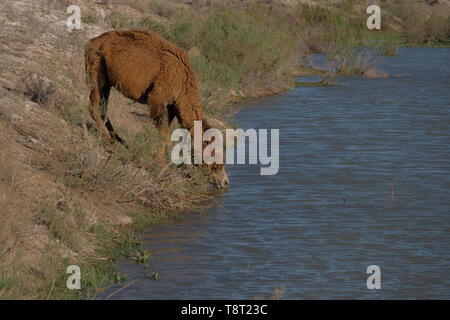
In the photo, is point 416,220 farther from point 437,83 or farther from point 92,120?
point 437,83

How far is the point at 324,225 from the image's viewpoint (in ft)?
37.6

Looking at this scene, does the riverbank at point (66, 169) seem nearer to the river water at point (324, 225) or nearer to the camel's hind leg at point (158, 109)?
the camel's hind leg at point (158, 109)

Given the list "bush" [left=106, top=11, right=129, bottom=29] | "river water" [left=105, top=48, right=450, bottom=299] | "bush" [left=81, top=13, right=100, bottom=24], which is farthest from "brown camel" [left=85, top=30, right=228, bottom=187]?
"bush" [left=106, top=11, right=129, bottom=29]

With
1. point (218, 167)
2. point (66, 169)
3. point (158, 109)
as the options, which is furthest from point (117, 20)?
point (66, 169)

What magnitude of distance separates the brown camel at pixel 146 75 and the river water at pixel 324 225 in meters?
1.50

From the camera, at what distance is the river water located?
9.08 m

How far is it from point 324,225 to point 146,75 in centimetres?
329

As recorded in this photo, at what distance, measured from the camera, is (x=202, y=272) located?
9430mm

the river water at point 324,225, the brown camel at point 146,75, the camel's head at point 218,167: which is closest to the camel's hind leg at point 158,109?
the brown camel at point 146,75

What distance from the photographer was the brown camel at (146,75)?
39.8ft

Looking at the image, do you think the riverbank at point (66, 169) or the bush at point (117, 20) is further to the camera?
the bush at point (117, 20)

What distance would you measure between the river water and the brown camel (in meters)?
1.50

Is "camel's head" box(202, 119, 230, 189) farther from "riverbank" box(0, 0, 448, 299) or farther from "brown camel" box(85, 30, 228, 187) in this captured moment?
"riverbank" box(0, 0, 448, 299)
